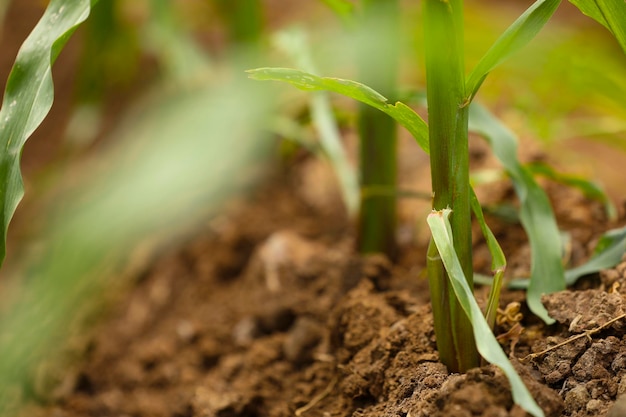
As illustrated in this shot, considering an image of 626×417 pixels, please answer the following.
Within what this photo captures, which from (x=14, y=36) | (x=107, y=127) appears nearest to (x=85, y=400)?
(x=107, y=127)

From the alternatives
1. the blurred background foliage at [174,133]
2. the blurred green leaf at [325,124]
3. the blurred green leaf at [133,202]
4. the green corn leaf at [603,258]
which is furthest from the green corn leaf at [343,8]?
the green corn leaf at [603,258]

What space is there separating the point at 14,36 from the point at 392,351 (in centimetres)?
178

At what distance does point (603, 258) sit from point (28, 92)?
0.55 metres

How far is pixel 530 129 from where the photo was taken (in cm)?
115

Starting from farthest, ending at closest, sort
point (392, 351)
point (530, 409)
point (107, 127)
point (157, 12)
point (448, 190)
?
point (107, 127) → point (157, 12) → point (392, 351) → point (448, 190) → point (530, 409)

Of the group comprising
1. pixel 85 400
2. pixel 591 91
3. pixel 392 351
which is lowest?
pixel 85 400

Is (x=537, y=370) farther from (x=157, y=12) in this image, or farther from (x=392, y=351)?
(x=157, y=12)

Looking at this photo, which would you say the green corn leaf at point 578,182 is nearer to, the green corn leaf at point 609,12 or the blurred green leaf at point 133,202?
the green corn leaf at point 609,12

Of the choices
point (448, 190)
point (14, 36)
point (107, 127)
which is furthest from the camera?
point (14, 36)

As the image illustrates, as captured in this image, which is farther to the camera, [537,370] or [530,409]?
[537,370]

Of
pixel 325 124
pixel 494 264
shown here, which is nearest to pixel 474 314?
pixel 494 264

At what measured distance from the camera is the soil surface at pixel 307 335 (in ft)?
1.87

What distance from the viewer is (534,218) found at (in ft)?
2.41

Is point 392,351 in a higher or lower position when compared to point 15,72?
lower
